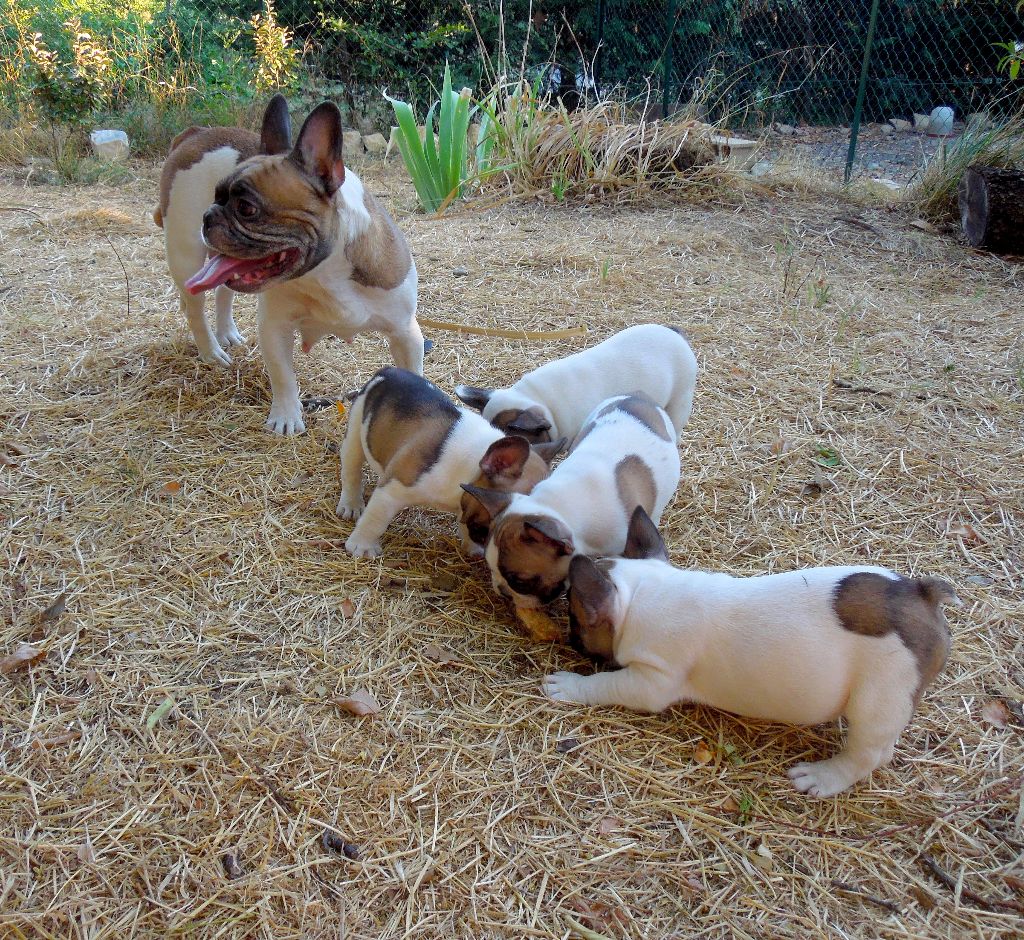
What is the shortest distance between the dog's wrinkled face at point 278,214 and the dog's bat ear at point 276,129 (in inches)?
7.3

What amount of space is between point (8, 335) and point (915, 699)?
598cm

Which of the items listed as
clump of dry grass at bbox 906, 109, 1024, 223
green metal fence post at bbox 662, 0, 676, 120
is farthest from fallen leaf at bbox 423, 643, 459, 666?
green metal fence post at bbox 662, 0, 676, 120

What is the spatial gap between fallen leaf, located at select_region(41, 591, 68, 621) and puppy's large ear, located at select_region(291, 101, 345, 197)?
86.3 inches

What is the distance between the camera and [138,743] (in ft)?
9.11

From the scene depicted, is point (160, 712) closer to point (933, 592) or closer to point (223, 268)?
→ point (223, 268)

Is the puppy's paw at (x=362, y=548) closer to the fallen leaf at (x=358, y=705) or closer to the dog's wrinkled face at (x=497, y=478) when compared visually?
the dog's wrinkled face at (x=497, y=478)

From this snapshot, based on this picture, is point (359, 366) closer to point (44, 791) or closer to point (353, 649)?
point (353, 649)

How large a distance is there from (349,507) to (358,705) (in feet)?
4.34

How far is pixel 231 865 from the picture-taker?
7.88ft

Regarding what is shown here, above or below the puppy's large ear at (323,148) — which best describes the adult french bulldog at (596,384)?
below

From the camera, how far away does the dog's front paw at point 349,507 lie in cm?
408

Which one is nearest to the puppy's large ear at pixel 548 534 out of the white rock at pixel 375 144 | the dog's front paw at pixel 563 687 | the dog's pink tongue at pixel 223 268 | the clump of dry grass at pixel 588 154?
the dog's front paw at pixel 563 687

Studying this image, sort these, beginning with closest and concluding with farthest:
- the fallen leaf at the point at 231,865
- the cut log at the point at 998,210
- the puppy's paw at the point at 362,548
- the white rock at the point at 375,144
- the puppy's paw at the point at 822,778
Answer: the fallen leaf at the point at 231,865 → the puppy's paw at the point at 822,778 → the puppy's paw at the point at 362,548 → the cut log at the point at 998,210 → the white rock at the point at 375,144

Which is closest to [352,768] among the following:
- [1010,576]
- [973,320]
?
[1010,576]
